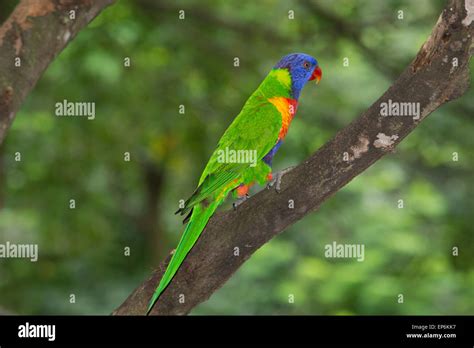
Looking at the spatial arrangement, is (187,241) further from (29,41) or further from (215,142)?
(215,142)

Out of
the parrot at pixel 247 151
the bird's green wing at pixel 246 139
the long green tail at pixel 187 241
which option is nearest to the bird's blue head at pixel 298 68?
the parrot at pixel 247 151

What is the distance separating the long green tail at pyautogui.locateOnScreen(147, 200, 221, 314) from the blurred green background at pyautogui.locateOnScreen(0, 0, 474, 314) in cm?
256

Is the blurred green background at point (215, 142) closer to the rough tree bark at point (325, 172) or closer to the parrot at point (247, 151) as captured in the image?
the parrot at point (247, 151)

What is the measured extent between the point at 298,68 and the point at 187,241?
106 centimetres

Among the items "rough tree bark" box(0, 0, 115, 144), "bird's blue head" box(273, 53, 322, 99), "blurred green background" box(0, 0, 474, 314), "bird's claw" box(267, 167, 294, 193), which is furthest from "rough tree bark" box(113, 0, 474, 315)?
"blurred green background" box(0, 0, 474, 314)

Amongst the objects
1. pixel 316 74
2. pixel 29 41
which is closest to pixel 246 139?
pixel 316 74

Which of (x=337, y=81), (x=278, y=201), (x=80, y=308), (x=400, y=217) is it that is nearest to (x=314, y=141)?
(x=337, y=81)

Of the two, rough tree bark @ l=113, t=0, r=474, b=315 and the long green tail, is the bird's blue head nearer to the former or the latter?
rough tree bark @ l=113, t=0, r=474, b=315

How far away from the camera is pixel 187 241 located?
265cm

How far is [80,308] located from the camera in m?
5.26

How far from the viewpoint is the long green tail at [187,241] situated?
2641mm

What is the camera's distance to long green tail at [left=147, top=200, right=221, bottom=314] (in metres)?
2.64

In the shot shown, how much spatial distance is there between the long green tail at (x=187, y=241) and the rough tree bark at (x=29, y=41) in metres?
0.98

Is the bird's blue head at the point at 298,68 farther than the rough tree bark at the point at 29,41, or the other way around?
the bird's blue head at the point at 298,68
